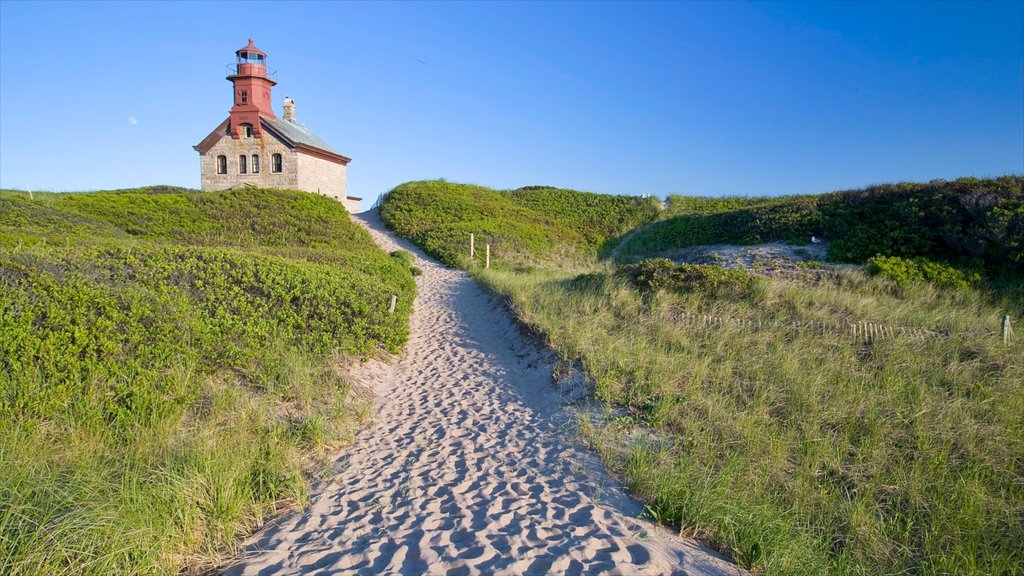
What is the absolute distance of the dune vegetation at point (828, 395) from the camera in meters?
3.98

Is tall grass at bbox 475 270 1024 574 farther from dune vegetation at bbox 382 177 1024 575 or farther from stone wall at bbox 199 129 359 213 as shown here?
stone wall at bbox 199 129 359 213

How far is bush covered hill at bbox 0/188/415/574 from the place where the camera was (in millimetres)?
3445

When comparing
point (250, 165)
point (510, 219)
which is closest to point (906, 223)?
point (510, 219)

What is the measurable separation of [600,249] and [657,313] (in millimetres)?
18930

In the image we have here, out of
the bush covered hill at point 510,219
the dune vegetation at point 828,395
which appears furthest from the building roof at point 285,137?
the dune vegetation at point 828,395

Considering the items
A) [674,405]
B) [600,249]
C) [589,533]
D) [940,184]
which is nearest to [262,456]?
[589,533]

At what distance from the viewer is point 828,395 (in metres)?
6.21

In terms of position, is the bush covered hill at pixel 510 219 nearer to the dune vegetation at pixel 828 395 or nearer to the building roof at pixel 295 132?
the building roof at pixel 295 132

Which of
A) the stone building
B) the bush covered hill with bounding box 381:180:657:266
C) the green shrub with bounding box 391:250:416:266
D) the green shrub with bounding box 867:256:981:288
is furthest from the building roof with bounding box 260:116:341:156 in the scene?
the green shrub with bounding box 867:256:981:288

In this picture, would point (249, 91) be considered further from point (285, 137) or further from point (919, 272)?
point (919, 272)

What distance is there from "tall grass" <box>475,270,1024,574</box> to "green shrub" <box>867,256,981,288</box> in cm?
301

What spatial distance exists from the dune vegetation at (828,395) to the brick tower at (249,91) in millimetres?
24449

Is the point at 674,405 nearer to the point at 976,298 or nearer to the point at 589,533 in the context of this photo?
the point at 589,533

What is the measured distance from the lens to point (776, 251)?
16.4 metres
